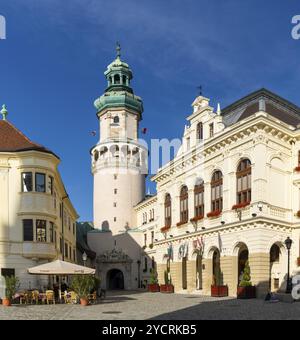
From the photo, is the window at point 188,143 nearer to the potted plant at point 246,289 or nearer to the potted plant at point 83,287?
the potted plant at point 246,289

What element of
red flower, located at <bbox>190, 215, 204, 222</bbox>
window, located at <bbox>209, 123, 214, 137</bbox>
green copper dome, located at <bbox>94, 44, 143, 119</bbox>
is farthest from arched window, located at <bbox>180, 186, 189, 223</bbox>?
green copper dome, located at <bbox>94, 44, 143, 119</bbox>

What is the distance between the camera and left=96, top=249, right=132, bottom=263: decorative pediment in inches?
2393

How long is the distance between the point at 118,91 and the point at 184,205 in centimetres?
3126

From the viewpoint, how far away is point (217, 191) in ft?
122

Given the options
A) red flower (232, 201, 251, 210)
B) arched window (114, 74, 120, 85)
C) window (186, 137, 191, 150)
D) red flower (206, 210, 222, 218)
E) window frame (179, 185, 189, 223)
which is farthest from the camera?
arched window (114, 74, 120, 85)

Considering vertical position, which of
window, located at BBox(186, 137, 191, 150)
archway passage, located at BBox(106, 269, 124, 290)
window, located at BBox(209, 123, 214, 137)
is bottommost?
archway passage, located at BBox(106, 269, 124, 290)

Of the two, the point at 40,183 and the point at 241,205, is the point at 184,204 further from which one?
the point at 40,183

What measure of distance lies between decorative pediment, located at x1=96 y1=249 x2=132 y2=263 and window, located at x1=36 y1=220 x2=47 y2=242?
30.3m

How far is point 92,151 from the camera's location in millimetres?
67375

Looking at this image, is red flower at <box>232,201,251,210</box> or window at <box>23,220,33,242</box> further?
red flower at <box>232,201,251,210</box>

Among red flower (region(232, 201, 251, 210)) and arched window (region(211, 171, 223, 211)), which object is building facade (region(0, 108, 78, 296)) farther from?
red flower (region(232, 201, 251, 210))

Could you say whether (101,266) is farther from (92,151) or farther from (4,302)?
(4,302)

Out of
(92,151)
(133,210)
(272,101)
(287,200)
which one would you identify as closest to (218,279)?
(287,200)

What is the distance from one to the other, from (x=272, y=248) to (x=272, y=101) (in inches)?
512
